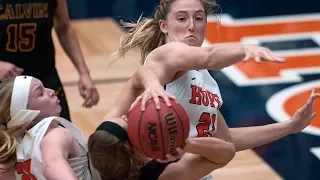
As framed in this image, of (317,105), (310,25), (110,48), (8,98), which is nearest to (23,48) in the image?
(8,98)

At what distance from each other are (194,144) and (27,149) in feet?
2.63

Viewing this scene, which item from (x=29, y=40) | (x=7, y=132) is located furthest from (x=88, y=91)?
(x=7, y=132)

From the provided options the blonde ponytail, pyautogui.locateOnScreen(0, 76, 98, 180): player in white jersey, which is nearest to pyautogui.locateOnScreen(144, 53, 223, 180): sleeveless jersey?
the blonde ponytail

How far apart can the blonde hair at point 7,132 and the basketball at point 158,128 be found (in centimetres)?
68

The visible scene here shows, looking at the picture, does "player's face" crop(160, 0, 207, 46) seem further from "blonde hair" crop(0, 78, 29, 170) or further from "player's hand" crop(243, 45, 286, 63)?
"blonde hair" crop(0, 78, 29, 170)

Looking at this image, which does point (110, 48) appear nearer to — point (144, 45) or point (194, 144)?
point (144, 45)

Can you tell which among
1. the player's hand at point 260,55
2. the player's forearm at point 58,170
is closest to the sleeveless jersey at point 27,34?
the player's forearm at point 58,170

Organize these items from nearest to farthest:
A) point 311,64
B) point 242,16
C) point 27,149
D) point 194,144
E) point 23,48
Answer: point 194,144 < point 27,149 < point 23,48 < point 311,64 < point 242,16

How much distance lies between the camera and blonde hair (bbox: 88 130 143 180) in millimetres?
3299

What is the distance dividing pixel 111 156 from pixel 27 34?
1.59 meters

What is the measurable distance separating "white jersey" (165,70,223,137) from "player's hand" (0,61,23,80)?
4.21ft

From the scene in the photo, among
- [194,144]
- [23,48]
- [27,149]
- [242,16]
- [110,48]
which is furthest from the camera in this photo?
[242,16]

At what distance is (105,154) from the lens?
3.32 m

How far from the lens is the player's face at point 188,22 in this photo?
11.7ft
